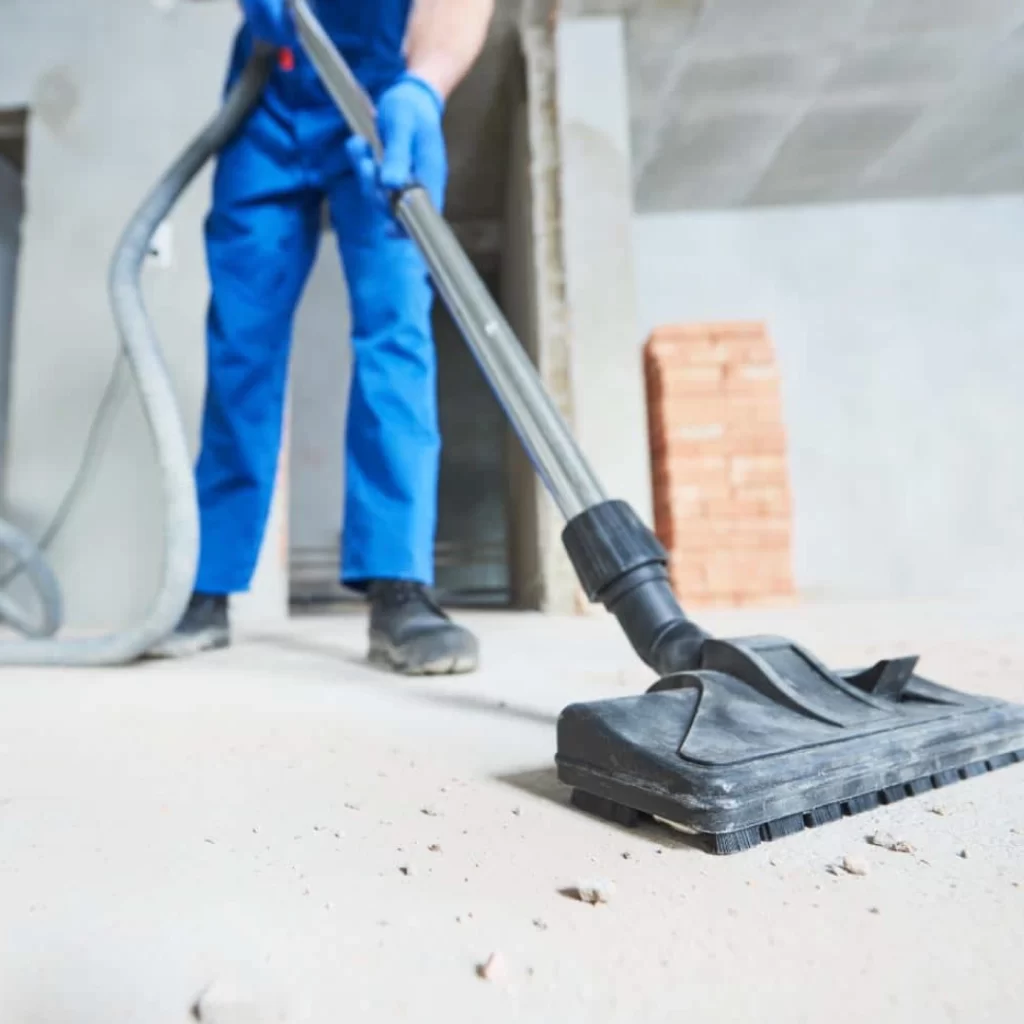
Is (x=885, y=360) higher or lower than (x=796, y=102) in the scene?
lower

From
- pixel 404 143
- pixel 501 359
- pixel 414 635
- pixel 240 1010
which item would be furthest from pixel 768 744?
pixel 404 143

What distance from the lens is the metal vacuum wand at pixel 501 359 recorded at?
688mm

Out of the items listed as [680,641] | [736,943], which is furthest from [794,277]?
[736,943]

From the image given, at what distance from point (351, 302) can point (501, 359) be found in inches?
20.2

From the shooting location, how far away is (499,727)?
2.14ft

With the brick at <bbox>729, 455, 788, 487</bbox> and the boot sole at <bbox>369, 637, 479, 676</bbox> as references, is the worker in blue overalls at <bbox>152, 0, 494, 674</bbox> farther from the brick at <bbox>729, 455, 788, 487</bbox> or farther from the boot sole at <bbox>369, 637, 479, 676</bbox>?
the brick at <bbox>729, 455, 788, 487</bbox>

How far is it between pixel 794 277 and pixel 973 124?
983 mm

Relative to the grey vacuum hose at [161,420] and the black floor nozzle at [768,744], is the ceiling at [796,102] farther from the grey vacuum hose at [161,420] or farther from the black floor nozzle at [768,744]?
the black floor nozzle at [768,744]

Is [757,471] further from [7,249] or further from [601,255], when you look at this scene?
[7,249]

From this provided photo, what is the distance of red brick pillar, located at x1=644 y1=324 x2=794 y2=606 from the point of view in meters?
2.63

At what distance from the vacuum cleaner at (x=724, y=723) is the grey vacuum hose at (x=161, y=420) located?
55 cm

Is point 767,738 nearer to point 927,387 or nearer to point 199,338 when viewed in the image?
point 199,338

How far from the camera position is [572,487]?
0.68 metres

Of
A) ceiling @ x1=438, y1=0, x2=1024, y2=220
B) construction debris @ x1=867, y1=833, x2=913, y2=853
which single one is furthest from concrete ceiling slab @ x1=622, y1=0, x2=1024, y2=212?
construction debris @ x1=867, y1=833, x2=913, y2=853
